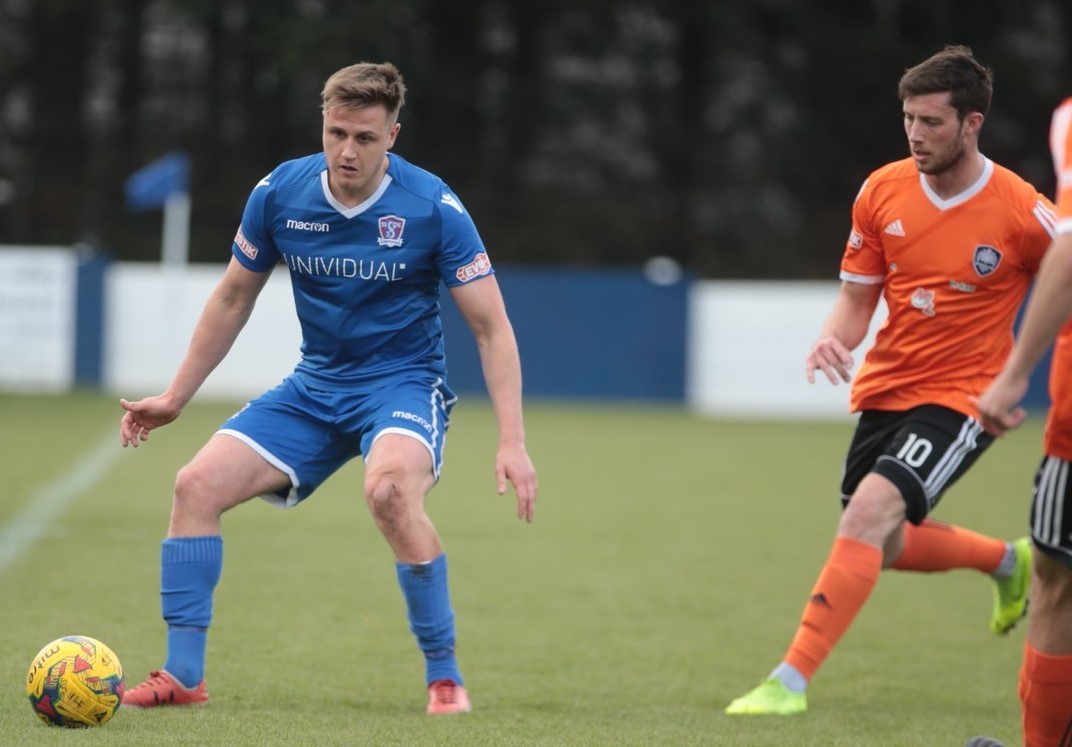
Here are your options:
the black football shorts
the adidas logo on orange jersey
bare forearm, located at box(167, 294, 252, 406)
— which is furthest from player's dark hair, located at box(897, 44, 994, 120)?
bare forearm, located at box(167, 294, 252, 406)

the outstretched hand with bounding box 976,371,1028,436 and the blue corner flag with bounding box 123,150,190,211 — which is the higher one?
the outstretched hand with bounding box 976,371,1028,436

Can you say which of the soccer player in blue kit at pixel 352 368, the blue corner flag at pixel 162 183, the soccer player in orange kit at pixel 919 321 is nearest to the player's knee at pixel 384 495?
the soccer player in blue kit at pixel 352 368

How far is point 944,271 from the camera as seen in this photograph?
5488 mm

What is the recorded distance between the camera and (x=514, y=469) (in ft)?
16.0

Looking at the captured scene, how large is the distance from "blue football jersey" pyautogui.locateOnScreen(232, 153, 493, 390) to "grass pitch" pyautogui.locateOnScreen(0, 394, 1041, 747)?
1.18 metres

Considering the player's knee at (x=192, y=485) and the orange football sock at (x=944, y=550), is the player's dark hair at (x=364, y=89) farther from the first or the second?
the orange football sock at (x=944, y=550)

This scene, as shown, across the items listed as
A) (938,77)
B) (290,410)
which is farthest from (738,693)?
(938,77)

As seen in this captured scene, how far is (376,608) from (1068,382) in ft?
13.8

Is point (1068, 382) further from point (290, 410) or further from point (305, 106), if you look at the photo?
point (305, 106)

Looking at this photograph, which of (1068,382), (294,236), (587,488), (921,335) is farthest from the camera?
(587,488)

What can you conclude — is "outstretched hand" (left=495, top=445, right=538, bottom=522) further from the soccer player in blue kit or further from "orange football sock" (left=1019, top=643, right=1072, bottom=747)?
"orange football sock" (left=1019, top=643, right=1072, bottom=747)

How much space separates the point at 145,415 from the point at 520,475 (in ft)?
4.26

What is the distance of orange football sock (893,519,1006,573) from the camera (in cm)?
616

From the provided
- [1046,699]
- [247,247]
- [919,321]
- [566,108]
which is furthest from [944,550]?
[566,108]
